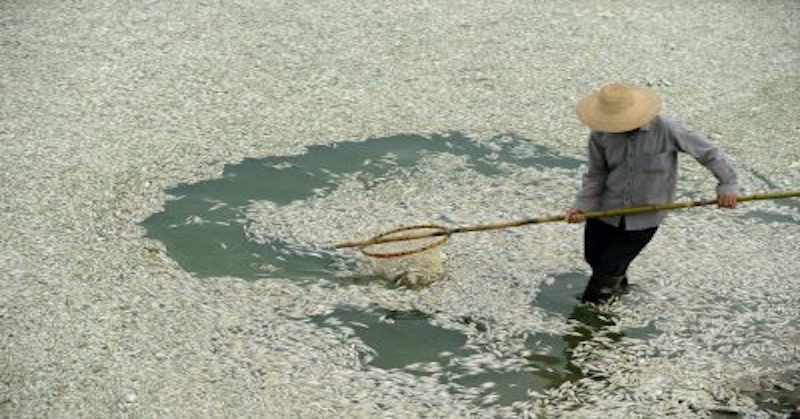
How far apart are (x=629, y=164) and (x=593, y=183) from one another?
0.25 metres

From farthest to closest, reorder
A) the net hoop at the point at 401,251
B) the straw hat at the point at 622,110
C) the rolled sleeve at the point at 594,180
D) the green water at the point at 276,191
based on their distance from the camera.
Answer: the green water at the point at 276,191 < the net hoop at the point at 401,251 < the rolled sleeve at the point at 594,180 < the straw hat at the point at 622,110

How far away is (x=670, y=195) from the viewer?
4.76 meters

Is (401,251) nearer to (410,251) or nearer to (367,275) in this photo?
(410,251)

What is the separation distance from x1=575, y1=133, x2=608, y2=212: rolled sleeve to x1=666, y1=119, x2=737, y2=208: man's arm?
0.37 metres

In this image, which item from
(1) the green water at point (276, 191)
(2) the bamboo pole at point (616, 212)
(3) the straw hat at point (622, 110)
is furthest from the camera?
(1) the green water at point (276, 191)

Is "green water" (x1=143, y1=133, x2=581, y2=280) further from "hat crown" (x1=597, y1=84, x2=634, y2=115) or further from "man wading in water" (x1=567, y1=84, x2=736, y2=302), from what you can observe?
"hat crown" (x1=597, y1=84, x2=634, y2=115)

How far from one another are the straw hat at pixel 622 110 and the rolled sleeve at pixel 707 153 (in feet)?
0.54

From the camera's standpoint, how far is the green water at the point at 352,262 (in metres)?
4.80

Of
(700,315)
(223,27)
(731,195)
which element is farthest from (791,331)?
(223,27)

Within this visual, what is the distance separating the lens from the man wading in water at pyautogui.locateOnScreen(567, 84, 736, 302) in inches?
178

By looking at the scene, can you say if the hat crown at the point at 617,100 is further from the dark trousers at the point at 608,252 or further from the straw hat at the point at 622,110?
the dark trousers at the point at 608,252

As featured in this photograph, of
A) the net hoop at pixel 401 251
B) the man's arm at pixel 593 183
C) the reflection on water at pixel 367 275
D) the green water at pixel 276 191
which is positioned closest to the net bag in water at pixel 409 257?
the net hoop at pixel 401 251

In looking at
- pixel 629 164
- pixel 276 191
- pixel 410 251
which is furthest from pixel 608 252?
pixel 276 191

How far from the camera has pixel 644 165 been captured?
183 inches
